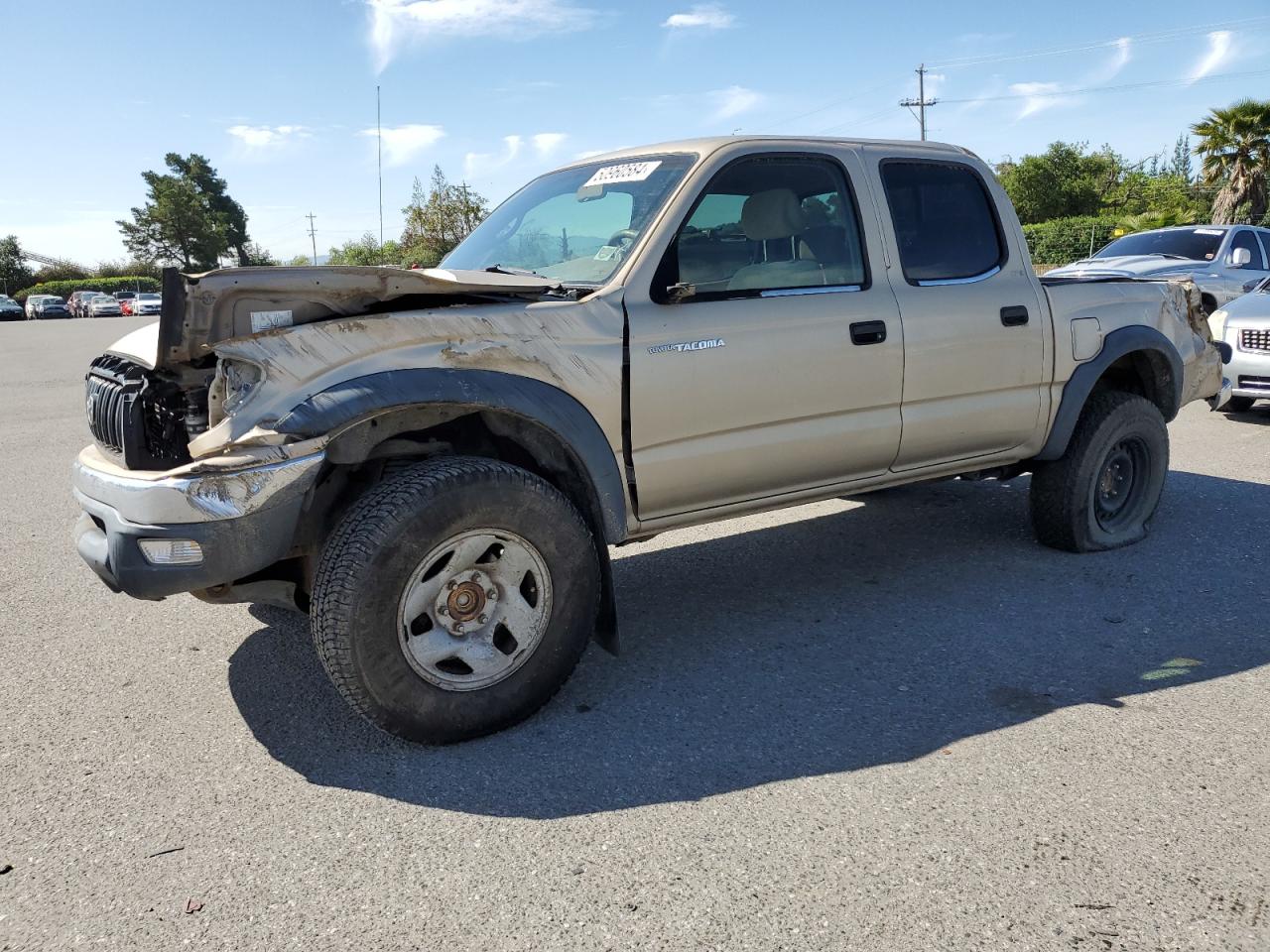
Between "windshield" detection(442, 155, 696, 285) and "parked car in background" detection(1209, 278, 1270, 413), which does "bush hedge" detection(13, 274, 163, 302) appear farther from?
"windshield" detection(442, 155, 696, 285)

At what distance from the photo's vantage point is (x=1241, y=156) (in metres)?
29.8

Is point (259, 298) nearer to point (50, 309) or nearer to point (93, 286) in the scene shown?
point (50, 309)

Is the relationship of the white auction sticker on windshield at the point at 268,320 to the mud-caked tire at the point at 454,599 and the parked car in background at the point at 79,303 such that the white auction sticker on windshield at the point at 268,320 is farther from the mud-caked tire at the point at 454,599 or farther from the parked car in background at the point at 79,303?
the parked car in background at the point at 79,303

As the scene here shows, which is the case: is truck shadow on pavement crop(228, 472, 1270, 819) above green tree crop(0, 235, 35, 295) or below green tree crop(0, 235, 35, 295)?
below

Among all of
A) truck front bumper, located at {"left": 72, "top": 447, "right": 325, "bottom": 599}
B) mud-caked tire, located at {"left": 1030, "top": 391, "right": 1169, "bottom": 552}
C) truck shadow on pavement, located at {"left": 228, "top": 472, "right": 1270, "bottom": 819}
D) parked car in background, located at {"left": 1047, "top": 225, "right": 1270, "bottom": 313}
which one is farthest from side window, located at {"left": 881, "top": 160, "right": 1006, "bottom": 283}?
parked car in background, located at {"left": 1047, "top": 225, "right": 1270, "bottom": 313}

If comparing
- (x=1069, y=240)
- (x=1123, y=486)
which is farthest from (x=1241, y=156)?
(x=1123, y=486)

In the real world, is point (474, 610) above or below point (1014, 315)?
below

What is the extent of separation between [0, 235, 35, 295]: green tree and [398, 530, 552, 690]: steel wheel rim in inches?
3181

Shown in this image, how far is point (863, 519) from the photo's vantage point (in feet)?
19.6

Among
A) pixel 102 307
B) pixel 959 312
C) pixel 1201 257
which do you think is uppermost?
pixel 102 307

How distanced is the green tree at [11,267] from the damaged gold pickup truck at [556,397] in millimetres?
80368

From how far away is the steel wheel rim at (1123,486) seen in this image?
5266mm

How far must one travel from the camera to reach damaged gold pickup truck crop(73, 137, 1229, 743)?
119 inches

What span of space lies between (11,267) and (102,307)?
25000 mm
